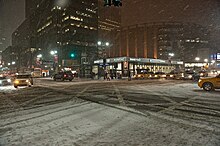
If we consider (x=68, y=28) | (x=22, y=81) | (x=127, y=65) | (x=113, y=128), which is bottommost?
(x=113, y=128)

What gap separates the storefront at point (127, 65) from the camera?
4683cm

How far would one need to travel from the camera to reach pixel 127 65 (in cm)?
4738

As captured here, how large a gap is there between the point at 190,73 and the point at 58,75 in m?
24.8

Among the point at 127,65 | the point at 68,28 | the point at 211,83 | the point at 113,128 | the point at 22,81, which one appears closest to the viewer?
the point at 113,128

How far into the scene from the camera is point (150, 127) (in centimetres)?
574

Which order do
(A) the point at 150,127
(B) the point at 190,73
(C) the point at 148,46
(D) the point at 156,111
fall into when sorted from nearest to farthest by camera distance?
(A) the point at 150,127 < (D) the point at 156,111 < (B) the point at 190,73 < (C) the point at 148,46

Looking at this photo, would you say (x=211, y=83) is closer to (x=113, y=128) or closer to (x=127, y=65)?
(x=113, y=128)

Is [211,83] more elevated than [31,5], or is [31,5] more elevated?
[31,5]

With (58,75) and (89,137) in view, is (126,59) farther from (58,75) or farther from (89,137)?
(89,137)

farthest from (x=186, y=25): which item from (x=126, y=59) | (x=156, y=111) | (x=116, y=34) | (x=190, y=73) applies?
(x=156, y=111)

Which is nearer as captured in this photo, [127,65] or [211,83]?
[211,83]

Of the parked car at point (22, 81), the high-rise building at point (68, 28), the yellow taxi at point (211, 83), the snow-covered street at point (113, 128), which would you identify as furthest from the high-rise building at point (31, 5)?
the snow-covered street at point (113, 128)

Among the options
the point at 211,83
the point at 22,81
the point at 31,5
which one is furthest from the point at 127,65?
the point at 31,5

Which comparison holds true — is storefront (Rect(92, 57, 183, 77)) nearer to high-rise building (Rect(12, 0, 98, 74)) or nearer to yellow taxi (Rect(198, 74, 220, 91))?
yellow taxi (Rect(198, 74, 220, 91))
